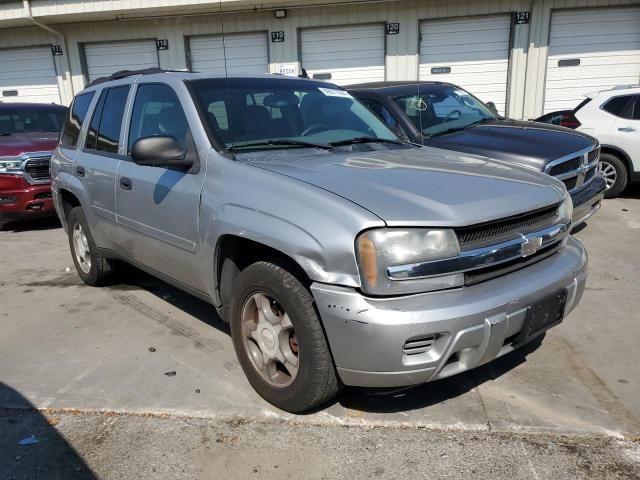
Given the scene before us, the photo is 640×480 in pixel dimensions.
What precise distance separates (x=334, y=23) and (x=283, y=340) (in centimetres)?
1198

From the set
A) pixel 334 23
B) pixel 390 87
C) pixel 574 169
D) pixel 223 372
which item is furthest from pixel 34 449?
pixel 334 23

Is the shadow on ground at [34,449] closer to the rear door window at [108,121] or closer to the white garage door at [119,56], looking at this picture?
the rear door window at [108,121]

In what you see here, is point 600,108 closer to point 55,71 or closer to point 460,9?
point 460,9

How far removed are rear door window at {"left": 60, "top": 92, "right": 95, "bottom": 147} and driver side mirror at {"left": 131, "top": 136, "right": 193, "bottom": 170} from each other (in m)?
2.00

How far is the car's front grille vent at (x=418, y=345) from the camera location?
2217 mm

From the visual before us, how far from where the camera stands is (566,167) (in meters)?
5.16

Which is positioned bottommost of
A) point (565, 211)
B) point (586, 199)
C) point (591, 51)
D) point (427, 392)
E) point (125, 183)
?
point (427, 392)

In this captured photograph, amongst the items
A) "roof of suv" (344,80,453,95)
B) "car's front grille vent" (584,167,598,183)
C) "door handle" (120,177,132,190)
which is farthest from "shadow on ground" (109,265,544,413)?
"roof of suv" (344,80,453,95)

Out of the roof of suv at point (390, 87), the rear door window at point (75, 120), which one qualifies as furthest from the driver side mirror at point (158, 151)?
the roof of suv at point (390, 87)

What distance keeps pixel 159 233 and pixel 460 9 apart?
1148cm

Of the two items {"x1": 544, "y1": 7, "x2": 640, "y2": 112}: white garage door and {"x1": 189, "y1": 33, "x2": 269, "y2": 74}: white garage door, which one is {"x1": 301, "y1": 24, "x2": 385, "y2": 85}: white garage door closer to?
{"x1": 189, "y1": 33, "x2": 269, "y2": 74}: white garage door

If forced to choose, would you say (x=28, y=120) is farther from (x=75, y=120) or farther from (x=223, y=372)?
(x=223, y=372)

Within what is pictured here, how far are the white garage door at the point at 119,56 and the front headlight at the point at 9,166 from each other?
7988 mm

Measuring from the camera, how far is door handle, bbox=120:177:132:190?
12.0 feet
